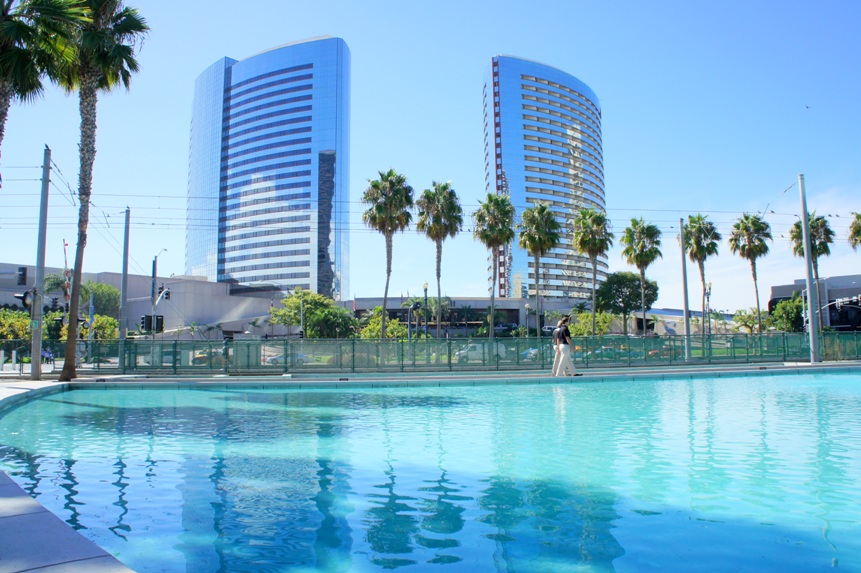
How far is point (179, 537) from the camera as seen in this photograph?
5.20 meters

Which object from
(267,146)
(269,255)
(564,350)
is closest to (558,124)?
(267,146)

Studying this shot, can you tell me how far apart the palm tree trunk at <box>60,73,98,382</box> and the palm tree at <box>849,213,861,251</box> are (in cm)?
5482

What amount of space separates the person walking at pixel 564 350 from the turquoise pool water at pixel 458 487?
8.09 m

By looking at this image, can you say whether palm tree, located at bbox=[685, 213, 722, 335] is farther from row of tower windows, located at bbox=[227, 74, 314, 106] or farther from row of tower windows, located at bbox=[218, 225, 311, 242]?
row of tower windows, located at bbox=[227, 74, 314, 106]

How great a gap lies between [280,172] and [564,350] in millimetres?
140979

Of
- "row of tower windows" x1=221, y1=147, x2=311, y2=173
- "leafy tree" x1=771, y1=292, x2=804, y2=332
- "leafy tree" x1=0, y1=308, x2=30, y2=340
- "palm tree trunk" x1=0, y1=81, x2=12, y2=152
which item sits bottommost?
"leafy tree" x1=0, y1=308, x2=30, y2=340

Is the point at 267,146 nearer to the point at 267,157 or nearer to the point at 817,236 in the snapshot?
the point at 267,157

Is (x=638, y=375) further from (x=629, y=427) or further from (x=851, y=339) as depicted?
(x=851, y=339)

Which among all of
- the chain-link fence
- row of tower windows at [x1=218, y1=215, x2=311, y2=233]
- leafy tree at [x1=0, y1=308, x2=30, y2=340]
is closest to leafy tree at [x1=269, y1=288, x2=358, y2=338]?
leafy tree at [x1=0, y1=308, x2=30, y2=340]

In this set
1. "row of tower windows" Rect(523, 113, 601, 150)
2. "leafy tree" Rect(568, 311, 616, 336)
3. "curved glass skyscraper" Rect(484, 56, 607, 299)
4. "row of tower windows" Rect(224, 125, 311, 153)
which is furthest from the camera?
"row of tower windows" Rect(224, 125, 311, 153)

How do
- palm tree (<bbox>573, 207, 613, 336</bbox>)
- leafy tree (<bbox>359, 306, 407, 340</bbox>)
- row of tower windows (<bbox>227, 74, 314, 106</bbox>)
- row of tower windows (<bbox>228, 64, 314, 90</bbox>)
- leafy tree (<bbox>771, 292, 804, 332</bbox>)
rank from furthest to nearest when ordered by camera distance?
row of tower windows (<bbox>228, 64, 314, 90</bbox>), row of tower windows (<bbox>227, 74, 314, 106</bbox>), leafy tree (<bbox>359, 306, 407, 340</bbox>), leafy tree (<bbox>771, 292, 804, 332</bbox>), palm tree (<bbox>573, 207, 613, 336</bbox>)

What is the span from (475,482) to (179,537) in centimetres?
333

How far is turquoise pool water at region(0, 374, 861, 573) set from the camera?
480 cm

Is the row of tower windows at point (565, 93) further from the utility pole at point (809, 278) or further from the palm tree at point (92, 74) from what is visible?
the palm tree at point (92, 74)
